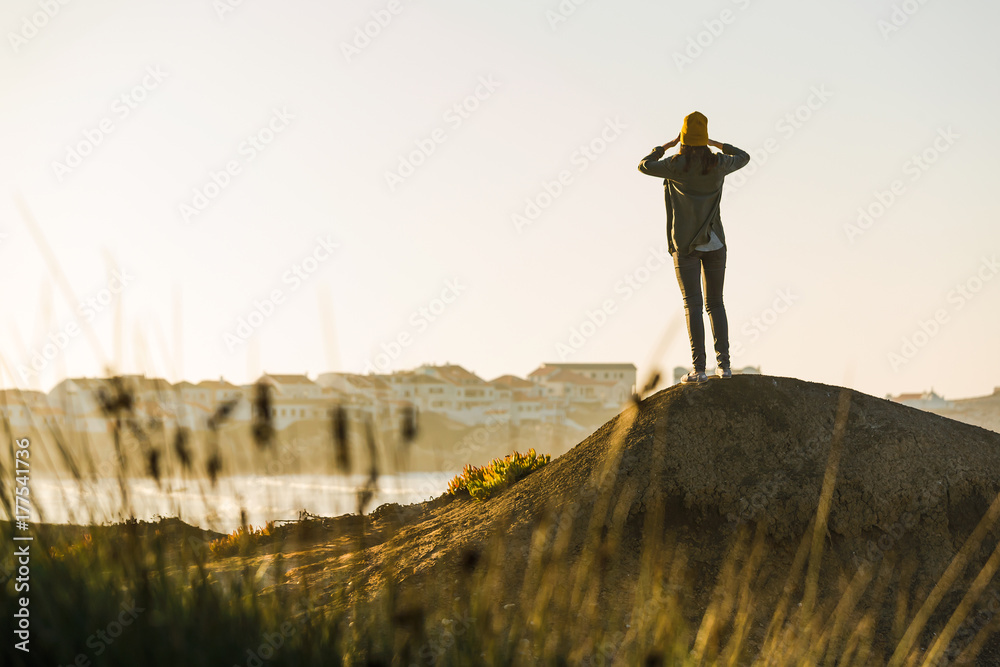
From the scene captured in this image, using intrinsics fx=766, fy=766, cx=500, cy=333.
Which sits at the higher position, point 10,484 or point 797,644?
point 10,484

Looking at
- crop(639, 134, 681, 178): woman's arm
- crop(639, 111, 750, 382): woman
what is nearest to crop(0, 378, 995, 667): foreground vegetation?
crop(639, 111, 750, 382): woman

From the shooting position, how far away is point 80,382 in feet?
16.6

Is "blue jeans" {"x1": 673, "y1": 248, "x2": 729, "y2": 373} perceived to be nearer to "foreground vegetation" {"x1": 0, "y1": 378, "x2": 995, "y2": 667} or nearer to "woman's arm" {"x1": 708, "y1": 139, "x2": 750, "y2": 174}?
"woman's arm" {"x1": 708, "y1": 139, "x2": 750, "y2": 174}

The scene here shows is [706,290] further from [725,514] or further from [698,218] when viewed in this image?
[725,514]

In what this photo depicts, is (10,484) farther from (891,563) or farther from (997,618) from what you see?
(997,618)

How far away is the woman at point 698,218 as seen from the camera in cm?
970

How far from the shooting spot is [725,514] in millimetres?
8719

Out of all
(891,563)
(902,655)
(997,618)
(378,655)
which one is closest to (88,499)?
(378,655)

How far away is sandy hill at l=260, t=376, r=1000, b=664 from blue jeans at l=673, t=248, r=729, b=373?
0.69 meters

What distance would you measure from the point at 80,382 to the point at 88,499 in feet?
2.67

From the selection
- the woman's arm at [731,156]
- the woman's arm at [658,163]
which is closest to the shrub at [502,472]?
the woman's arm at [658,163]

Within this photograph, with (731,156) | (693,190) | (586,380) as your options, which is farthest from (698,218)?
(586,380)

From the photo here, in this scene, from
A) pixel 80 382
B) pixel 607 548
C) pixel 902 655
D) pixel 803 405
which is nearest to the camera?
pixel 80 382

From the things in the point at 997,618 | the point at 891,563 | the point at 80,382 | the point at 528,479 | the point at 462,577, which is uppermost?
the point at 80,382
